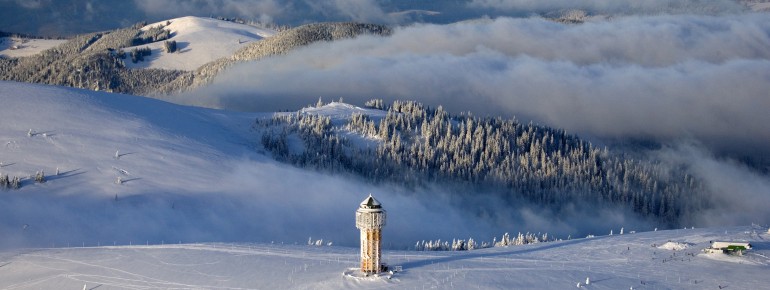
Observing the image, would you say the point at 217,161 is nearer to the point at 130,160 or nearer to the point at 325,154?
the point at 130,160

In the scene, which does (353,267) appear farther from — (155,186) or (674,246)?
(155,186)

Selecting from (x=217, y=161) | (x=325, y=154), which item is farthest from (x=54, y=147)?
(x=325, y=154)

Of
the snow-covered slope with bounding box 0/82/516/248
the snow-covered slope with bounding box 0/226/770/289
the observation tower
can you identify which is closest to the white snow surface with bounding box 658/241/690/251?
the snow-covered slope with bounding box 0/226/770/289

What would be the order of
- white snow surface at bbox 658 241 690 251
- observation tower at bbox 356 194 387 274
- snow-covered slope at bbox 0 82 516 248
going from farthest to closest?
snow-covered slope at bbox 0 82 516 248
white snow surface at bbox 658 241 690 251
observation tower at bbox 356 194 387 274

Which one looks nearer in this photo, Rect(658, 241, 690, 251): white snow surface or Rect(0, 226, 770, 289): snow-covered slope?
Rect(0, 226, 770, 289): snow-covered slope

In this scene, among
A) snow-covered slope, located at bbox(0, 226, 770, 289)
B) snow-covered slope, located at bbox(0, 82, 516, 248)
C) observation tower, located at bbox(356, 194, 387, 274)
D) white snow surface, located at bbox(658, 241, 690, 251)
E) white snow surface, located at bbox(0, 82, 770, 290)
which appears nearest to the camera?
snow-covered slope, located at bbox(0, 226, 770, 289)

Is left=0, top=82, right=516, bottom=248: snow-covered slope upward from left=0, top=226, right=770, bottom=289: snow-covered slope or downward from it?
upward

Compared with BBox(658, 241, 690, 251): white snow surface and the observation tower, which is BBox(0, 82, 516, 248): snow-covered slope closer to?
the observation tower

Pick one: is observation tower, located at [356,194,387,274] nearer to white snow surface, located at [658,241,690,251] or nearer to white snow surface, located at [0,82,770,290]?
white snow surface, located at [0,82,770,290]

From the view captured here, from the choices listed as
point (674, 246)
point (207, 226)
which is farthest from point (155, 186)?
point (674, 246)
